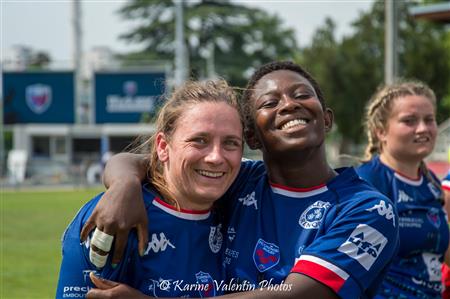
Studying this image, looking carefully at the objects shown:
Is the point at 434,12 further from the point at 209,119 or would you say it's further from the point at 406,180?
the point at 209,119

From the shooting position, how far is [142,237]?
2492 mm

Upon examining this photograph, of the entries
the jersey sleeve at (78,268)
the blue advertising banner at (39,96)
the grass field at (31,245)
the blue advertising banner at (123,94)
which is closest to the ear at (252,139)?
the jersey sleeve at (78,268)

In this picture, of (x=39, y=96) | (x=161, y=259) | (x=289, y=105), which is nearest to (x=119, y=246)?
(x=161, y=259)

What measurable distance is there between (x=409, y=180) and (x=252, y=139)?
1437 millimetres

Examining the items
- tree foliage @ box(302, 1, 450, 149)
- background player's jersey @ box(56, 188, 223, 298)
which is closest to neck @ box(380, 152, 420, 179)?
background player's jersey @ box(56, 188, 223, 298)

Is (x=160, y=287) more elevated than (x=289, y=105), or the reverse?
(x=289, y=105)

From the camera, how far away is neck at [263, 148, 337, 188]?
108 inches

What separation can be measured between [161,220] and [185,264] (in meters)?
0.18

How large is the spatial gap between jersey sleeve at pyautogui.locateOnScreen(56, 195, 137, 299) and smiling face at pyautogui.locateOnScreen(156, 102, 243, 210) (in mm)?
304

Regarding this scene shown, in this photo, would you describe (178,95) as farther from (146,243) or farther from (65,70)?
(65,70)

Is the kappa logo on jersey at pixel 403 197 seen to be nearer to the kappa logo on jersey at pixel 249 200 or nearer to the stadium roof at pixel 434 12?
the kappa logo on jersey at pixel 249 200

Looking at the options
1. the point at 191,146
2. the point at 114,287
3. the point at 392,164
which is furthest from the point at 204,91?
the point at 392,164

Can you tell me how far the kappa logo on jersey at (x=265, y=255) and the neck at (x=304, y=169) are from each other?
265 millimetres

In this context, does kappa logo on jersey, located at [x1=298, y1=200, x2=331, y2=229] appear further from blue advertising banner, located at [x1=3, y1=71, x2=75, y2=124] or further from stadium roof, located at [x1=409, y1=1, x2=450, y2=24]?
blue advertising banner, located at [x1=3, y1=71, x2=75, y2=124]
